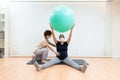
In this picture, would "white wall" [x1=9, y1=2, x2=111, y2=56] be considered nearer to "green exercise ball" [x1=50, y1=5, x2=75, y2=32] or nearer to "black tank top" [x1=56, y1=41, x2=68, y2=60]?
"black tank top" [x1=56, y1=41, x2=68, y2=60]

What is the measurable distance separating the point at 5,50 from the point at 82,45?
7.50 ft

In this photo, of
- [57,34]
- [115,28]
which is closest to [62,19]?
[57,34]

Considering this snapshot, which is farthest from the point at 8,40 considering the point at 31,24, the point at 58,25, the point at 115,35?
the point at 115,35

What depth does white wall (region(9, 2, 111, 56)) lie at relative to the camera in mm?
6180

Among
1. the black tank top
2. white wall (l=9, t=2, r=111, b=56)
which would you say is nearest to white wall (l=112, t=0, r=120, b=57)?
white wall (l=9, t=2, r=111, b=56)

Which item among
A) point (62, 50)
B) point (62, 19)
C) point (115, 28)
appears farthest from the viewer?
point (115, 28)

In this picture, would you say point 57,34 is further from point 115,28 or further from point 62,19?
point 62,19

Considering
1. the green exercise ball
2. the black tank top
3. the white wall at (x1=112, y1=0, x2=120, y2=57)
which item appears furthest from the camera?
the white wall at (x1=112, y1=0, x2=120, y2=57)

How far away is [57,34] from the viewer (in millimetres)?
6191

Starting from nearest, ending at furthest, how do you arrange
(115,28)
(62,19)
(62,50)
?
(62,19) → (62,50) → (115,28)

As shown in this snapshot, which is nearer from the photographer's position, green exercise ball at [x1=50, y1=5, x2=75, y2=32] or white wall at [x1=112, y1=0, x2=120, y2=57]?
green exercise ball at [x1=50, y1=5, x2=75, y2=32]

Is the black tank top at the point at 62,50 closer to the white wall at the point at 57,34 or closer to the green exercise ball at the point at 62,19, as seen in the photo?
the green exercise ball at the point at 62,19

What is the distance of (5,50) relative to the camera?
6102 mm

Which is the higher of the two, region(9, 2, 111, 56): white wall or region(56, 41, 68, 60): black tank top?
region(9, 2, 111, 56): white wall
